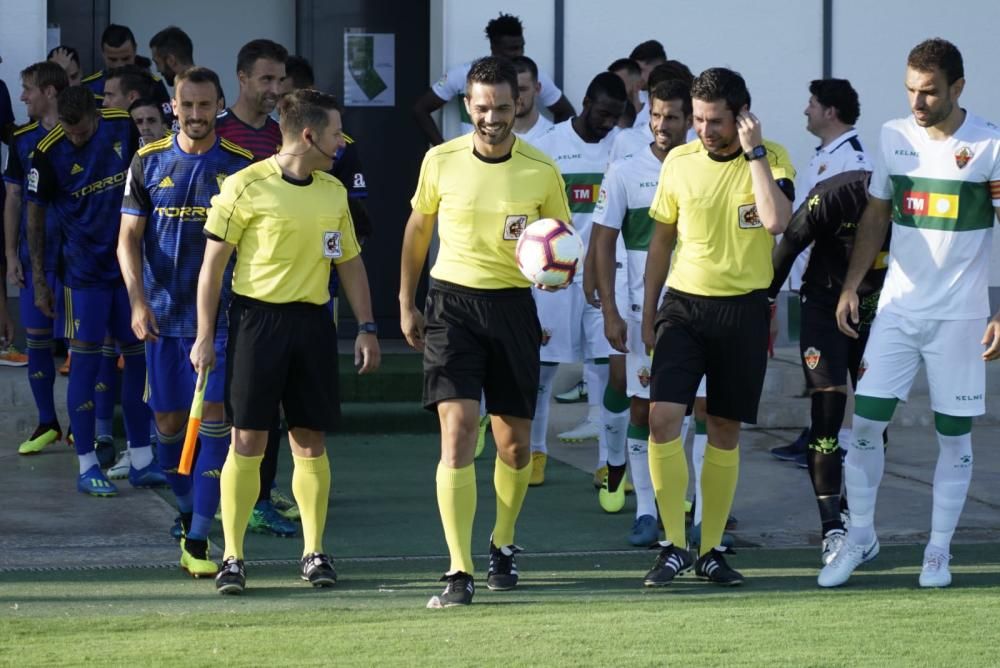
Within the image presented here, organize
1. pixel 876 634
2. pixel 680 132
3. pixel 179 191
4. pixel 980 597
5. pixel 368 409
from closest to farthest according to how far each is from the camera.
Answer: pixel 876 634
pixel 980 597
pixel 179 191
pixel 680 132
pixel 368 409

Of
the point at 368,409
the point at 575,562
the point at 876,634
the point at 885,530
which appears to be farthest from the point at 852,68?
the point at 876,634

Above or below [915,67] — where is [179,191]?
below

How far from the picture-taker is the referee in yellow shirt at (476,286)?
22.0 feet

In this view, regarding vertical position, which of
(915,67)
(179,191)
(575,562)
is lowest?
(575,562)

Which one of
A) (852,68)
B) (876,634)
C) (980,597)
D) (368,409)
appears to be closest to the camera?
(876,634)

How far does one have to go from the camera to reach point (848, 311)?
7.11 meters

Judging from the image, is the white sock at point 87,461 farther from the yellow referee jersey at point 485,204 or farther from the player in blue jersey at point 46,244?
the yellow referee jersey at point 485,204

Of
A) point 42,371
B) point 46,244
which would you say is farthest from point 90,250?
point 42,371

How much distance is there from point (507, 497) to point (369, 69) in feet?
22.6

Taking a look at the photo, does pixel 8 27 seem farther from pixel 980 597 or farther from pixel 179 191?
pixel 980 597

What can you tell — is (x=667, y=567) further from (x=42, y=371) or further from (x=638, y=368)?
(x=42, y=371)

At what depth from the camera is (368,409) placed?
11195 mm

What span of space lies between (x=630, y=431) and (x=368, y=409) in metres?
3.29

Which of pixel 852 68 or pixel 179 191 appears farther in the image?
pixel 852 68
